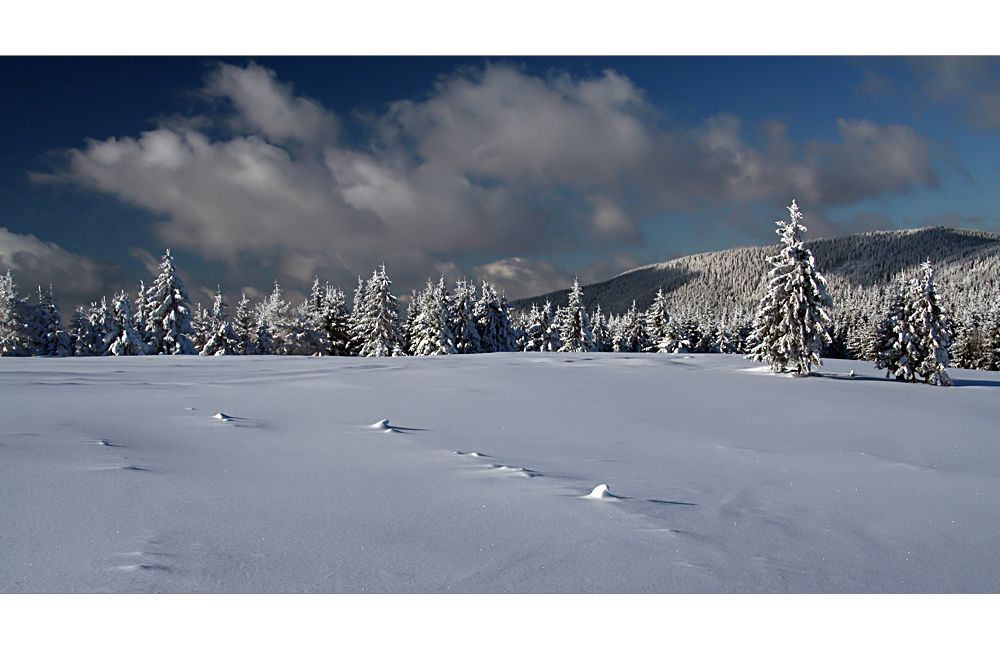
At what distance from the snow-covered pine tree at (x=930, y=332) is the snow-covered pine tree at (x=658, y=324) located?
117 ft

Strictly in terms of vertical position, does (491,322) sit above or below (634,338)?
above

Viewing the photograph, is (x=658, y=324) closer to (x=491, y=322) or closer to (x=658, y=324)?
(x=658, y=324)

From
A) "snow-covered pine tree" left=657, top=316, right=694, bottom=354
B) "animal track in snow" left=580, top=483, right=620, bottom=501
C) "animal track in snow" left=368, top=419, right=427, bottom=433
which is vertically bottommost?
"animal track in snow" left=580, top=483, right=620, bottom=501

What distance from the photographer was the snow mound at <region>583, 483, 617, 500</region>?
14.8ft

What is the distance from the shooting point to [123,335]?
41.0 metres

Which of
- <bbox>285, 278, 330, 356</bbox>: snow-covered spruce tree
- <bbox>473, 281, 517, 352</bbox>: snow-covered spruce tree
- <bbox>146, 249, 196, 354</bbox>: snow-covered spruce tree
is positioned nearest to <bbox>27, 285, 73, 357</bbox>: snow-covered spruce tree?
<bbox>146, 249, 196, 354</bbox>: snow-covered spruce tree

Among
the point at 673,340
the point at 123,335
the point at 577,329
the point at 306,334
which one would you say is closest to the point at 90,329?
the point at 123,335

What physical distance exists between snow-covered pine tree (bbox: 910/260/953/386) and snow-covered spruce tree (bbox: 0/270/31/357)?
65.6 metres

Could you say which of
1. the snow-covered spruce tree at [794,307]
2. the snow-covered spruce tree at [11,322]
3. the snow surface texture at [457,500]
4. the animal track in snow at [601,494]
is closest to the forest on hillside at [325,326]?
the snow-covered spruce tree at [11,322]

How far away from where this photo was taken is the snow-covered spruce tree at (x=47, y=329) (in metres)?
46.3

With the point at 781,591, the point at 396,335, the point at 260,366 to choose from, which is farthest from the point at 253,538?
the point at 396,335

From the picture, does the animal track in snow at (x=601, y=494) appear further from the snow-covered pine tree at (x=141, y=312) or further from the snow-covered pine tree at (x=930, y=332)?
the snow-covered pine tree at (x=141, y=312)

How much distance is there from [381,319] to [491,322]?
11.9 meters

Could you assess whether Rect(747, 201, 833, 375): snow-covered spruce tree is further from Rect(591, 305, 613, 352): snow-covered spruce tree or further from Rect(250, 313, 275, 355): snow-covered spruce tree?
Rect(250, 313, 275, 355): snow-covered spruce tree
